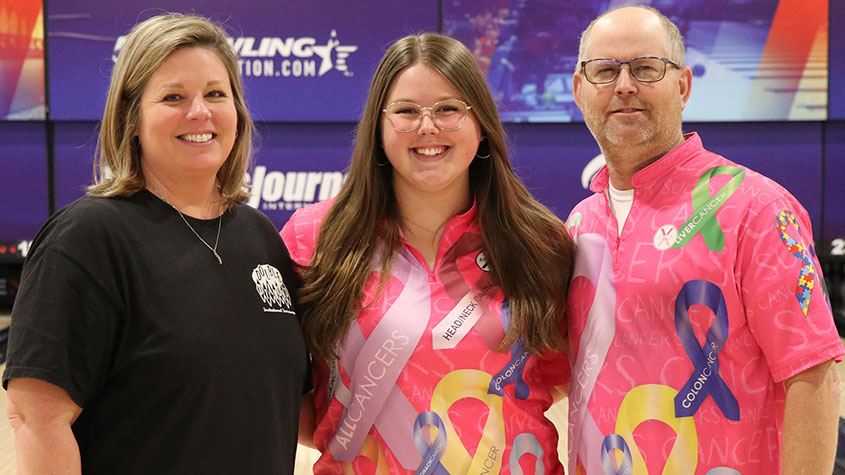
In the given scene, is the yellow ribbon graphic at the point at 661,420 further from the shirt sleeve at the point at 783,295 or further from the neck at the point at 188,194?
the neck at the point at 188,194

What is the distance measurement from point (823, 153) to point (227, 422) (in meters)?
5.00

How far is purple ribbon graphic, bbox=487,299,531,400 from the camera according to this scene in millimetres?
1924

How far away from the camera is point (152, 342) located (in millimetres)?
1507

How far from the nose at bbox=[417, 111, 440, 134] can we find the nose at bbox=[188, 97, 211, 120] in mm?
525

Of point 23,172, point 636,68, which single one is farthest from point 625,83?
point 23,172

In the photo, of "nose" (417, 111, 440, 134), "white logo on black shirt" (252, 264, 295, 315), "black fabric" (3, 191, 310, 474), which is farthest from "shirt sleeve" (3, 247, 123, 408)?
"nose" (417, 111, 440, 134)

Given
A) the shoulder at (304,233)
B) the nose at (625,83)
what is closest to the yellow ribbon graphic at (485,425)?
the shoulder at (304,233)

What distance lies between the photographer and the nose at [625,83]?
1.98 m

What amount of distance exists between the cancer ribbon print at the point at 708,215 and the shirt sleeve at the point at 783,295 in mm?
64

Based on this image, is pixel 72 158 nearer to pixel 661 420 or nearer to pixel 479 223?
pixel 479 223

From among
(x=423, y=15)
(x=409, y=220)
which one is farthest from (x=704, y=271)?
(x=423, y=15)

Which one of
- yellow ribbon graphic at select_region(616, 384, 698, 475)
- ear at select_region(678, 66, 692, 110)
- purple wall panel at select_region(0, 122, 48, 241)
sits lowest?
purple wall panel at select_region(0, 122, 48, 241)

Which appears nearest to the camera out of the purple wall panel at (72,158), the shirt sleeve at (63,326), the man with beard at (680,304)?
the shirt sleeve at (63,326)

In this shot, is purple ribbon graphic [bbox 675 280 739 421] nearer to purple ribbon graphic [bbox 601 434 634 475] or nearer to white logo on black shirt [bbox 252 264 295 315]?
purple ribbon graphic [bbox 601 434 634 475]
